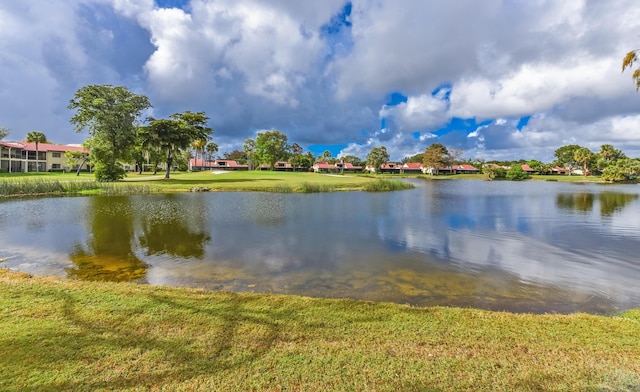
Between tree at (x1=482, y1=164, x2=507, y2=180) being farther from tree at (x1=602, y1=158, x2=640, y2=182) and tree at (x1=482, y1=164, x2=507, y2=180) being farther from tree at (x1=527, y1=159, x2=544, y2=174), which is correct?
tree at (x1=527, y1=159, x2=544, y2=174)

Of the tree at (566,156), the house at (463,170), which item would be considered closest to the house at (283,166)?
the house at (463,170)

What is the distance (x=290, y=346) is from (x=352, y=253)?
8389 mm

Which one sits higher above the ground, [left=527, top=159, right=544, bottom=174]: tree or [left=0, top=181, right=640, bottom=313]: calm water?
[left=527, top=159, right=544, bottom=174]: tree

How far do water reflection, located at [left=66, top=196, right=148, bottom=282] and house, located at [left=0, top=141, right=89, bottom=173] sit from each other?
64.5 meters

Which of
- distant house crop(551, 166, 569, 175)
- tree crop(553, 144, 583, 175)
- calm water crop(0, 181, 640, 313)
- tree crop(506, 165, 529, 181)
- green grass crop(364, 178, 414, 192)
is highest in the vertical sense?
tree crop(553, 144, 583, 175)

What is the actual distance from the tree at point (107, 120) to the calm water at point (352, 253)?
22.7 m

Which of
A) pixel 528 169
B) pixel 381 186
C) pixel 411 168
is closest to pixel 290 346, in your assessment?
pixel 381 186

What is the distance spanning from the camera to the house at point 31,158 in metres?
69.1

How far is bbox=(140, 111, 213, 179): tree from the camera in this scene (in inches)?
1956

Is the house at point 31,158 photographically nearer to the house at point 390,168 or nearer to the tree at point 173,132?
the tree at point 173,132

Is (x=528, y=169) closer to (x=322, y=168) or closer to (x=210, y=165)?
(x=322, y=168)

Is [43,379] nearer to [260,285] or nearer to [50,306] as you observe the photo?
[50,306]

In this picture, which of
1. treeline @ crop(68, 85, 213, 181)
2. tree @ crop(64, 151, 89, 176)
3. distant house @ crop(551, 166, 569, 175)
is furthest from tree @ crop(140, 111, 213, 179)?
distant house @ crop(551, 166, 569, 175)

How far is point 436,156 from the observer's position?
12062cm
